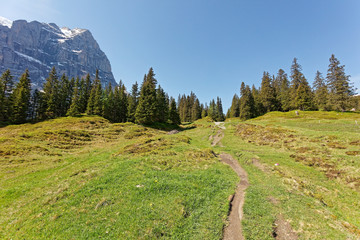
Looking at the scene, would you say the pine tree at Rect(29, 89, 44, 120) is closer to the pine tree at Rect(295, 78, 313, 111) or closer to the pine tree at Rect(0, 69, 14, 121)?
the pine tree at Rect(0, 69, 14, 121)

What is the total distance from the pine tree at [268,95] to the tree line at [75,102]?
48.3m

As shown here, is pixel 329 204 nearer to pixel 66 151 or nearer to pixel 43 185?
pixel 43 185

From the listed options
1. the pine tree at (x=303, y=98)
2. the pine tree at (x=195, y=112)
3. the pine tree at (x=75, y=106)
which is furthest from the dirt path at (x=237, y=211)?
the pine tree at (x=195, y=112)

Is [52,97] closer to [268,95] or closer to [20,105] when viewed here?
[20,105]

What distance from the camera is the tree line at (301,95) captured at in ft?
166

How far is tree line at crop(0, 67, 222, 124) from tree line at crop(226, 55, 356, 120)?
1748 inches

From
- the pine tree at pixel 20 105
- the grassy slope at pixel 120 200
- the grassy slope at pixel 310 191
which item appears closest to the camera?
the grassy slope at pixel 120 200

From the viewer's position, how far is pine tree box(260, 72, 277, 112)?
70.8 meters

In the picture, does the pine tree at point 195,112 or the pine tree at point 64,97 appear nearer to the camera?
the pine tree at point 64,97

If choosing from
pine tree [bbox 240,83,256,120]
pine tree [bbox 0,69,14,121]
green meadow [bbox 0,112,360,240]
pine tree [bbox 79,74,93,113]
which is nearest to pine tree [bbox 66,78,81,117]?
pine tree [bbox 79,74,93,113]

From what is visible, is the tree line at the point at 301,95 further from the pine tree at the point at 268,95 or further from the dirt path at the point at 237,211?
the dirt path at the point at 237,211

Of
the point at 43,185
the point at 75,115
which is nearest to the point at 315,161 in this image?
the point at 43,185

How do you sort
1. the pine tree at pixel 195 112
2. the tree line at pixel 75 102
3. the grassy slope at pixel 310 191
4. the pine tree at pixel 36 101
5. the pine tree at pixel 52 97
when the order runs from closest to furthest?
the grassy slope at pixel 310 191
the tree line at pixel 75 102
the pine tree at pixel 52 97
the pine tree at pixel 36 101
the pine tree at pixel 195 112

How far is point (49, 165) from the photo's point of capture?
16.9 metres
